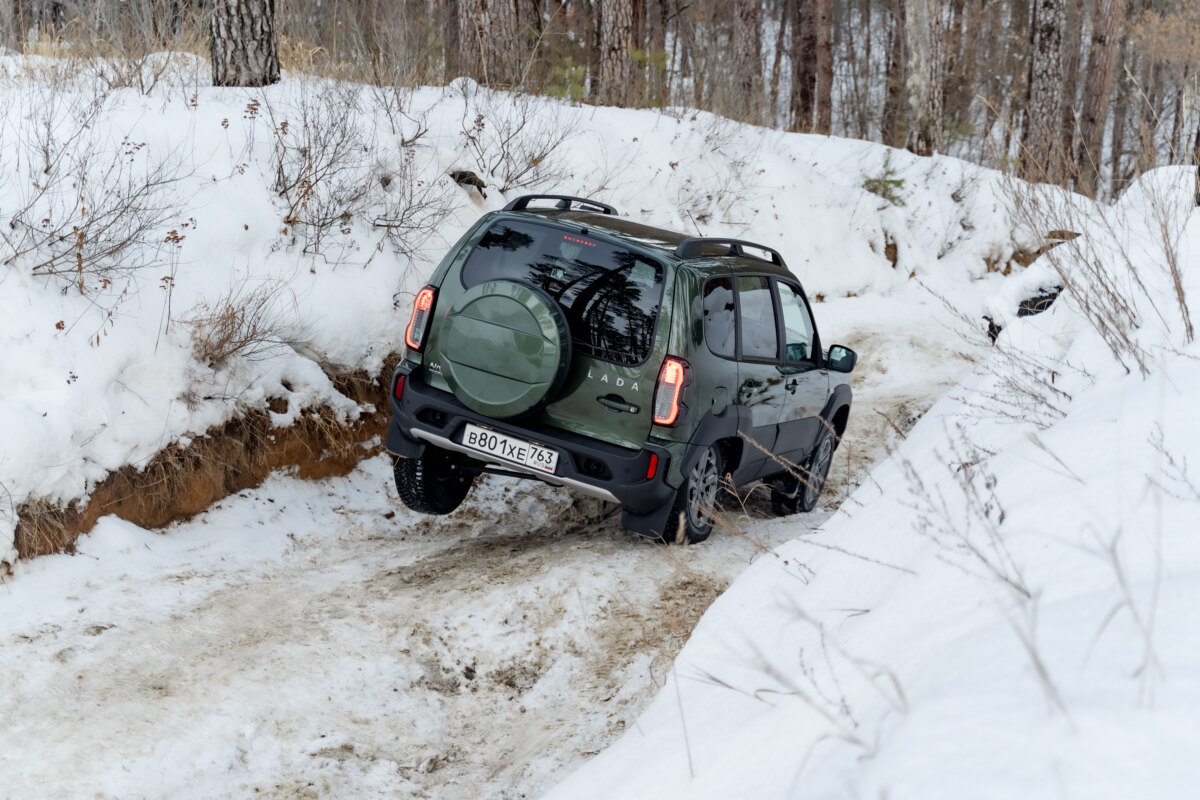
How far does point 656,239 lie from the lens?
5609mm

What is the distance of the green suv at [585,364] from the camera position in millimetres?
5023

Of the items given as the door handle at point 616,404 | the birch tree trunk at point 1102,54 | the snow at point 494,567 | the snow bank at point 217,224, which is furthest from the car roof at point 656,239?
the birch tree trunk at point 1102,54

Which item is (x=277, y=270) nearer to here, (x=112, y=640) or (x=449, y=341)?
(x=449, y=341)

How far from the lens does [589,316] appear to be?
5.17m

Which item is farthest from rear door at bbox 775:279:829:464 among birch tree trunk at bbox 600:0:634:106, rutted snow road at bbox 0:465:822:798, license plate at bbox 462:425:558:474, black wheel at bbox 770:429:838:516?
birch tree trunk at bbox 600:0:634:106

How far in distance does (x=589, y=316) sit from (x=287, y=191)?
3.63 metres

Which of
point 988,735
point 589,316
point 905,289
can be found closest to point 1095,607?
point 988,735

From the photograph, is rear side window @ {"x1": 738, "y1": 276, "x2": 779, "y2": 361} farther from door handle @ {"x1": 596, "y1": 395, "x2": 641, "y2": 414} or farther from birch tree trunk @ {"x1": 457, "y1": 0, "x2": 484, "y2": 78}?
birch tree trunk @ {"x1": 457, "y1": 0, "x2": 484, "y2": 78}

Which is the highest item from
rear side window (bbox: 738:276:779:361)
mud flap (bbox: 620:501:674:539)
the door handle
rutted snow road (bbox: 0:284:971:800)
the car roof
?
the car roof

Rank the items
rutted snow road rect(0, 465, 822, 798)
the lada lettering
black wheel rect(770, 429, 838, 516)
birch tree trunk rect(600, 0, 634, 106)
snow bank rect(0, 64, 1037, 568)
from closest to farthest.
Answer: rutted snow road rect(0, 465, 822, 798)
the lada lettering
snow bank rect(0, 64, 1037, 568)
black wheel rect(770, 429, 838, 516)
birch tree trunk rect(600, 0, 634, 106)

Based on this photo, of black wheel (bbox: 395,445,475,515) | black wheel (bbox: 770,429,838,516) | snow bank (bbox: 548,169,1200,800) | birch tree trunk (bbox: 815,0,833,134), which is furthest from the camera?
birch tree trunk (bbox: 815,0,833,134)

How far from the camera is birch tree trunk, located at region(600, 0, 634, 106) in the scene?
1387cm

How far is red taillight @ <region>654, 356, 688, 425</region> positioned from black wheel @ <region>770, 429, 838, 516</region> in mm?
2305


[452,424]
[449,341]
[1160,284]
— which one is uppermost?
[1160,284]
